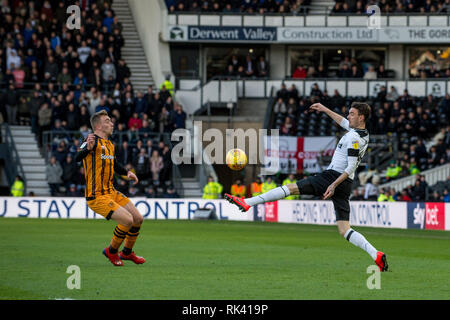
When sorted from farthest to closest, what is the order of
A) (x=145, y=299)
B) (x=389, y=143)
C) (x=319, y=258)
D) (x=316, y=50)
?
(x=316, y=50) → (x=389, y=143) → (x=319, y=258) → (x=145, y=299)

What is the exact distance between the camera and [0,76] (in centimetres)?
3531

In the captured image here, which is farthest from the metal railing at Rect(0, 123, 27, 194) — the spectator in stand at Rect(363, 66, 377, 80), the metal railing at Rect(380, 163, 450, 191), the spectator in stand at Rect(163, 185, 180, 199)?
the spectator in stand at Rect(363, 66, 377, 80)

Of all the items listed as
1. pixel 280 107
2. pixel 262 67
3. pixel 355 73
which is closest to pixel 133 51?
pixel 262 67

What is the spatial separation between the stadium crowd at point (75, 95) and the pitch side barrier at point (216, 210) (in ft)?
3.79

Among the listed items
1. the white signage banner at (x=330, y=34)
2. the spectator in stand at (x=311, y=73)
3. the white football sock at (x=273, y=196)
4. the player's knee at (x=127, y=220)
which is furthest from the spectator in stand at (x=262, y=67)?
the player's knee at (x=127, y=220)

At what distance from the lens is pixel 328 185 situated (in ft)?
40.3

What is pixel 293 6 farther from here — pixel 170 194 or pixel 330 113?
pixel 330 113

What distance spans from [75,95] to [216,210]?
7.61 m

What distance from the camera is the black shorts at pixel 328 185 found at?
12.3m

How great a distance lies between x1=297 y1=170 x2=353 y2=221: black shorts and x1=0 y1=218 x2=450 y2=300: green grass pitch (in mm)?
882

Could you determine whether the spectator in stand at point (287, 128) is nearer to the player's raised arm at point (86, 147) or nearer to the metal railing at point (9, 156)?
the metal railing at point (9, 156)

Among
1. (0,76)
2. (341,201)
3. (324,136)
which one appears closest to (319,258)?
(341,201)

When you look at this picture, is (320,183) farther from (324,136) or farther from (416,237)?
(324,136)

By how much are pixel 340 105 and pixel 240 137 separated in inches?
169
